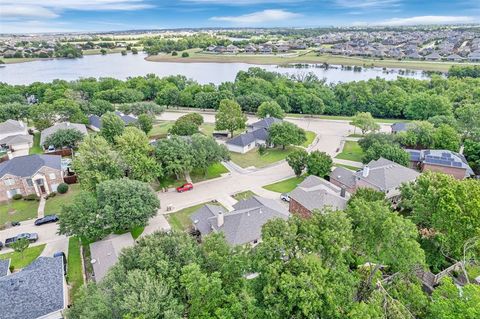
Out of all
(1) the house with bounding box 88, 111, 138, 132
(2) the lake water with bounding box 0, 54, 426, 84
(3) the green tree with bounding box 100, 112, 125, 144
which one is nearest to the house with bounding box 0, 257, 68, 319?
(3) the green tree with bounding box 100, 112, 125, 144

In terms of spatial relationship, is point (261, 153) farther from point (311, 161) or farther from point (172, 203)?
point (172, 203)

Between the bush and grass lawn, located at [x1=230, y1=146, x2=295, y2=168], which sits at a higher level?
the bush

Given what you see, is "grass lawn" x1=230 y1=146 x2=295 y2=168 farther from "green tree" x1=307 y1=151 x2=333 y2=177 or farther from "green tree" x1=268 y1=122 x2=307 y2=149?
"green tree" x1=307 y1=151 x2=333 y2=177

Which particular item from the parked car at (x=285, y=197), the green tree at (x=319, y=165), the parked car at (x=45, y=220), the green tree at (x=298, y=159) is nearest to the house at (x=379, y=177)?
the green tree at (x=319, y=165)

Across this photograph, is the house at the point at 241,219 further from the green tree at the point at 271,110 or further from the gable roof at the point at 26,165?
the green tree at the point at 271,110

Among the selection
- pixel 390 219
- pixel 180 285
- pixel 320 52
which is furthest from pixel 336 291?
pixel 320 52

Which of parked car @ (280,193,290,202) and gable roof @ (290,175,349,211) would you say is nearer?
gable roof @ (290,175,349,211)

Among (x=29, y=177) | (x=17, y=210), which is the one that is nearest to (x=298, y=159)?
(x=29, y=177)
